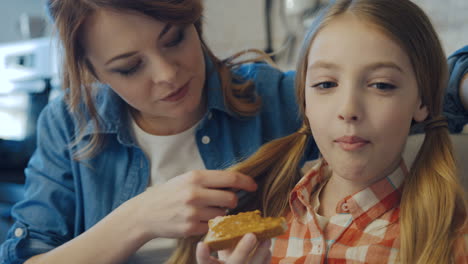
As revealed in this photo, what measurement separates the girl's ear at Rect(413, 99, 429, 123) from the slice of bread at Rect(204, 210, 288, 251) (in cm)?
29

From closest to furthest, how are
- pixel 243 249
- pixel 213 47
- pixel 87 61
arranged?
pixel 243 249 < pixel 87 61 < pixel 213 47

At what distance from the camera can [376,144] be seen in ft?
2.21

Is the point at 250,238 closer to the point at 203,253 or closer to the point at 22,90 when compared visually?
the point at 203,253

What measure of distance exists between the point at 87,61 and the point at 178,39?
22 cm

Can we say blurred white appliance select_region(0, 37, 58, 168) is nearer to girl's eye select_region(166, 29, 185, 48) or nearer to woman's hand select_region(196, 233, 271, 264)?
girl's eye select_region(166, 29, 185, 48)

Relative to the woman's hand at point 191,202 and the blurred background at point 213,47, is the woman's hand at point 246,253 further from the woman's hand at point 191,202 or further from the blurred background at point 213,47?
the blurred background at point 213,47

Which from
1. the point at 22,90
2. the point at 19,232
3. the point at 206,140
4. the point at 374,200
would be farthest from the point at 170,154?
the point at 22,90

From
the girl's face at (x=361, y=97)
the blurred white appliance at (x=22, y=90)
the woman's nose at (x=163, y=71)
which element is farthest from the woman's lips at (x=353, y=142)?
the blurred white appliance at (x=22, y=90)

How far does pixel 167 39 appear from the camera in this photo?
87 centimetres

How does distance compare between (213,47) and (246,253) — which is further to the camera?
(213,47)

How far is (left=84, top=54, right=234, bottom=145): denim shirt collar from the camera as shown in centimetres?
104

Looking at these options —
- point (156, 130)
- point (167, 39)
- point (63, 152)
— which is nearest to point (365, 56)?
point (167, 39)

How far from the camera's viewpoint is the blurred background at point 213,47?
51.0 inches

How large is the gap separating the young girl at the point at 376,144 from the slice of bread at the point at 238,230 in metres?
0.03
